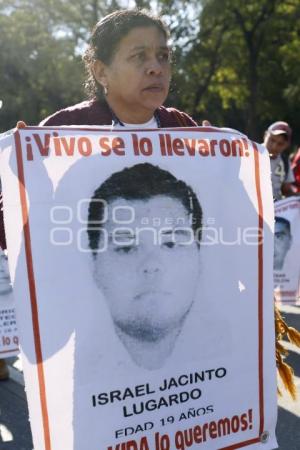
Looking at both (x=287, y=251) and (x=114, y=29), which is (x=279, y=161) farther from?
(x=114, y=29)

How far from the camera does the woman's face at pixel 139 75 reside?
2143 mm

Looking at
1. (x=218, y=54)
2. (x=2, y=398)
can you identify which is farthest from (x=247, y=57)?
(x=2, y=398)

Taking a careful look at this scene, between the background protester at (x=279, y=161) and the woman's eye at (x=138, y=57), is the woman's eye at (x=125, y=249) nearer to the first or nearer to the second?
the woman's eye at (x=138, y=57)

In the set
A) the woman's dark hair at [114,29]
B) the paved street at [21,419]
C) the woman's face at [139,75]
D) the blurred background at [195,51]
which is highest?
the blurred background at [195,51]

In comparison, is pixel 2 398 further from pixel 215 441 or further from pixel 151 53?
pixel 151 53

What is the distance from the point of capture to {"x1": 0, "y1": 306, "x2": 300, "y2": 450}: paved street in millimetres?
3482

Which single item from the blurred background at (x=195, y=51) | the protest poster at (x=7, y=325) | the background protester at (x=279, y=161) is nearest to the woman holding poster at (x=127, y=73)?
the protest poster at (x=7, y=325)

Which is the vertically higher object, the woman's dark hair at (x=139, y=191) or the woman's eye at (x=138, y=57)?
the woman's eye at (x=138, y=57)

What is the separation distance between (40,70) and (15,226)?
2825 cm

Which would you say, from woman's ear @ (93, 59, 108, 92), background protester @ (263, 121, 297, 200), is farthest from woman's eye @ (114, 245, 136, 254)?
background protester @ (263, 121, 297, 200)

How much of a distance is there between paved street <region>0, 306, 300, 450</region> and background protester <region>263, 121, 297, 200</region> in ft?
7.07

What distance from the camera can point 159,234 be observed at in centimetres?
198

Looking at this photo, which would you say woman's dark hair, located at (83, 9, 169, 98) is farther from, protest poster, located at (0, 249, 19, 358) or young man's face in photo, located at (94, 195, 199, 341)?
protest poster, located at (0, 249, 19, 358)

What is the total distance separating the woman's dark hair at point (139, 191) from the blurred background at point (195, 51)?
56.3ft
